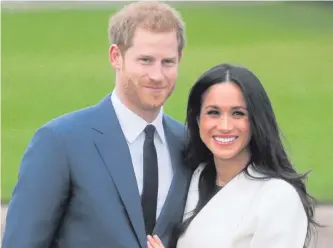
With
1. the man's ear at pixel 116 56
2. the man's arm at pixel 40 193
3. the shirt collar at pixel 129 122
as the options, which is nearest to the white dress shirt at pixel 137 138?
the shirt collar at pixel 129 122

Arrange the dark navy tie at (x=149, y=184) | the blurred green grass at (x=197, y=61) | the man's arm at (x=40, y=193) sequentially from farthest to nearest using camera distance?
1. the blurred green grass at (x=197, y=61)
2. the dark navy tie at (x=149, y=184)
3. the man's arm at (x=40, y=193)

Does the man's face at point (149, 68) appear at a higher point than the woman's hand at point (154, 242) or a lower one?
higher

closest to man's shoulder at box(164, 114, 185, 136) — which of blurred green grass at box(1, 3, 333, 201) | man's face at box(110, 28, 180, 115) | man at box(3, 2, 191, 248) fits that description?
man at box(3, 2, 191, 248)

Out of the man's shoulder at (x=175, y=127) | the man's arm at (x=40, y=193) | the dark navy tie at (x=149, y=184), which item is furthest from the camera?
the man's shoulder at (x=175, y=127)

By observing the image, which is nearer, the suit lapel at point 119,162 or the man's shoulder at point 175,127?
the suit lapel at point 119,162

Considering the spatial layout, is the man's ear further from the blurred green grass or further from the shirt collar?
the blurred green grass

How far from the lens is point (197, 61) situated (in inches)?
491

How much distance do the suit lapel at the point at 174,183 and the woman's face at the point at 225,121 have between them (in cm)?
13

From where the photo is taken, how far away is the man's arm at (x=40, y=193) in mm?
3023

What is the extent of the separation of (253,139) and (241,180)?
0.51 feet

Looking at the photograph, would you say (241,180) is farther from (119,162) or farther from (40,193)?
(40,193)

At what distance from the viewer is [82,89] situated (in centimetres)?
1209

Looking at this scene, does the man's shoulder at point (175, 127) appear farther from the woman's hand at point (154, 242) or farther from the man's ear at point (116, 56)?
the woman's hand at point (154, 242)

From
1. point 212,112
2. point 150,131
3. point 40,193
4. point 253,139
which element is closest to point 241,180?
point 253,139
